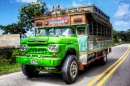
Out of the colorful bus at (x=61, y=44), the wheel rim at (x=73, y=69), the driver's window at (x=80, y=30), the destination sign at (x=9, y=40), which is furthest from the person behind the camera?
the destination sign at (x=9, y=40)

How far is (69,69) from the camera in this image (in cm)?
588

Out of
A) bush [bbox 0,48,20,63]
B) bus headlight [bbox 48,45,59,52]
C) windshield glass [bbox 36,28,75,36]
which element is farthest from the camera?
bush [bbox 0,48,20,63]

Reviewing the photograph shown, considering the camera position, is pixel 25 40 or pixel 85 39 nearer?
pixel 25 40

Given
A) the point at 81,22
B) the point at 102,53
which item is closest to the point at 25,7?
the point at 102,53

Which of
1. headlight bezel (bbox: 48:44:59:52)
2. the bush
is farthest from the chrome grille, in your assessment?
the bush

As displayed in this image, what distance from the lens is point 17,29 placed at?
25562 mm

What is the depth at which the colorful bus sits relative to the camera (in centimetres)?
Answer: 580

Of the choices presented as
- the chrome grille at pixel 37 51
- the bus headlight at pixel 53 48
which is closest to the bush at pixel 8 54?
the chrome grille at pixel 37 51

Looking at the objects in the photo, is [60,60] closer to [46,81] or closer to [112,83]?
[46,81]

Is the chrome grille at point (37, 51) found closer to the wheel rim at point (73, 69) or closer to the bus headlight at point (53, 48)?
the bus headlight at point (53, 48)

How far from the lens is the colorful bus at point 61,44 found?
580 cm

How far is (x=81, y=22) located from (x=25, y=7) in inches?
750

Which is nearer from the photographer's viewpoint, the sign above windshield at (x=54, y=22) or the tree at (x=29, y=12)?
the sign above windshield at (x=54, y=22)

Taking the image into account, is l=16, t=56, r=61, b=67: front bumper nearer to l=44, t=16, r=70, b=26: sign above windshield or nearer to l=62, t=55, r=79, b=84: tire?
l=62, t=55, r=79, b=84: tire
